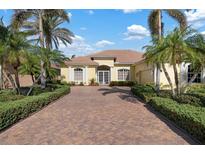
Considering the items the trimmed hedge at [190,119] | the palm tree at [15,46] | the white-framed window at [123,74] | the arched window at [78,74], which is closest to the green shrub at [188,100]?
the trimmed hedge at [190,119]

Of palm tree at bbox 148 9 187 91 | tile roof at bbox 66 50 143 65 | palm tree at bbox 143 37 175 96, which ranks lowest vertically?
palm tree at bbox 143 37 175 96

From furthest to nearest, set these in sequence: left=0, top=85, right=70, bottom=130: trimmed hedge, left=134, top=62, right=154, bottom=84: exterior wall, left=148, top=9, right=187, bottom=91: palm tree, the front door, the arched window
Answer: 1. the front door
2. the arched window
3. left=134, top=62, right=154, bottom=84: exterior wall
4. left=148, top=9, right=187, bottom=91: palm tree
5. left=0, top=85, right=70, bottom=130: trimmed hedge

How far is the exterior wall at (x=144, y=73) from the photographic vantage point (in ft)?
86.4

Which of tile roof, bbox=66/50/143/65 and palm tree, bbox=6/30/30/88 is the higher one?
tile roof, bbox=66/50/143/65

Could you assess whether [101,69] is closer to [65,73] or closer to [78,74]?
[78,74]

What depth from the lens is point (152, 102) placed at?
43.9 feet

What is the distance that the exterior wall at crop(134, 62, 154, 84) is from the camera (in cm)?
2632

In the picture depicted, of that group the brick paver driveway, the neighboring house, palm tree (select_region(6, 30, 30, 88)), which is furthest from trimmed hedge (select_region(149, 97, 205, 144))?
the neighboring house

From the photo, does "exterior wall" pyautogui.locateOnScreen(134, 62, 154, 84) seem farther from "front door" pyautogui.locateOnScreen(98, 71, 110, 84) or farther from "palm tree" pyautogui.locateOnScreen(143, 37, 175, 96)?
"palm tree" pyautogui.locateOnScreen(143, 37, 175, 96)

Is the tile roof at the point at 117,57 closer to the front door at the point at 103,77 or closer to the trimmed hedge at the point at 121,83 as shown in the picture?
→ the front door at the point at 103,77

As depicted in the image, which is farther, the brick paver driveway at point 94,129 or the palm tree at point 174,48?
the palm tree at point 174,48

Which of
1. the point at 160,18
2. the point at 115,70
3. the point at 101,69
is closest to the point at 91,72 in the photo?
the point at 101,69

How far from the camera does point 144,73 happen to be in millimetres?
29391
